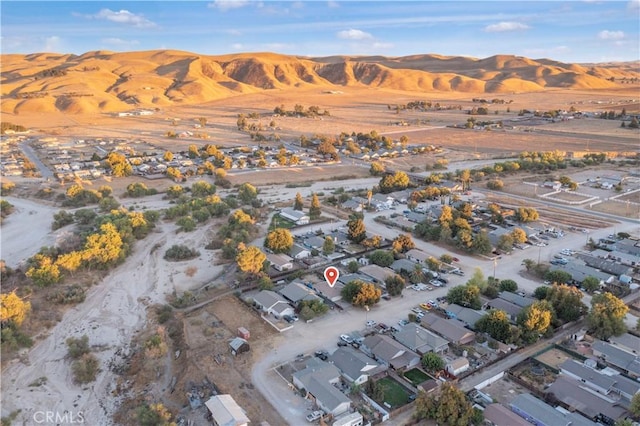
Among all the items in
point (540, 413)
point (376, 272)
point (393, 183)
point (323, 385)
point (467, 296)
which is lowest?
point (540, 413)

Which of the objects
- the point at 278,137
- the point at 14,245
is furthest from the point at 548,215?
the point at 278,137

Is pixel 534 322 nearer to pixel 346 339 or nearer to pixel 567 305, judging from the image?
pixel 567 305

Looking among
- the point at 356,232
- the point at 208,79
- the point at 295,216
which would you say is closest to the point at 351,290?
the point at 356,232

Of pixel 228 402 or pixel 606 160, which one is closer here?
pixel 228 402

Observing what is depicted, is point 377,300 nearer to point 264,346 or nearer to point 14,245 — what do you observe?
point 264,346

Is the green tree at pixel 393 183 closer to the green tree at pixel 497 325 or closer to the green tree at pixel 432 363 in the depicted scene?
the green tree at pixel 497 325

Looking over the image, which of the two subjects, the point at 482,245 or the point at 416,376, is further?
the point at 482,245

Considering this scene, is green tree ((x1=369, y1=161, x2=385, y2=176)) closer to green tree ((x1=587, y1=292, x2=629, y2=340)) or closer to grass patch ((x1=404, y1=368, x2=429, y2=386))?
green tree ((x1=587, y1=292, x2=629, y2=340))

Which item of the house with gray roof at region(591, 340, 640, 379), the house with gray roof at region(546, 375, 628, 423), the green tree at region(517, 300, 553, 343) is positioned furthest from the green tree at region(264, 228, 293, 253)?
the house with gray roof at region(591, 340, 640, 379)
